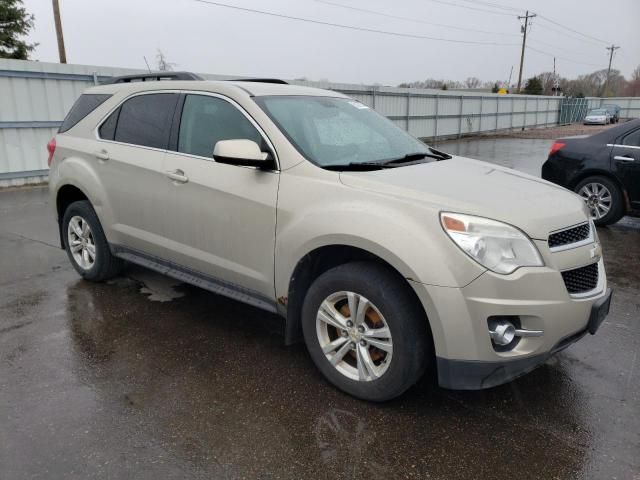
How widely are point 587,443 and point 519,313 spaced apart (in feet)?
2.65

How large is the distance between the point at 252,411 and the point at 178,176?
173 cm

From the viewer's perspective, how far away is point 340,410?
2.95 metres

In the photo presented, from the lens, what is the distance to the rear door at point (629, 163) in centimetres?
683

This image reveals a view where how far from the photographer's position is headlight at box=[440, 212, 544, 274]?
2.56m

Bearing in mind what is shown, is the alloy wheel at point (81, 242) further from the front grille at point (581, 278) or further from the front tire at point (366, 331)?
the front grille at point (581, 278)

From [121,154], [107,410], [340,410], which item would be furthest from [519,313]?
[121,154]

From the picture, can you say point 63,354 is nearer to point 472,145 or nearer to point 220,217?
point 220,217

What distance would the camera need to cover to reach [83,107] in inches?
190

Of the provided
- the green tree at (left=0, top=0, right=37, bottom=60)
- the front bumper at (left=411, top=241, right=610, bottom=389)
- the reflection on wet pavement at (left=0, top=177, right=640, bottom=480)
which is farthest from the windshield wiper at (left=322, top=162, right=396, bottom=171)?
the green tree at (left=0, top=0, right=37, bottom=60)

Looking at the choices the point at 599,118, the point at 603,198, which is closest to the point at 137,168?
the point at 603,198

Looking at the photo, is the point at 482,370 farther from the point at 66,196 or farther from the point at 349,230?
the point at 66,196

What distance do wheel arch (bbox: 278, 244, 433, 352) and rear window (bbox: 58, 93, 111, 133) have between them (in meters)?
2.70

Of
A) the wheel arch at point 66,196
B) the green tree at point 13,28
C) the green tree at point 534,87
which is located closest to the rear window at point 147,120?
the wheel arch at point 66,196

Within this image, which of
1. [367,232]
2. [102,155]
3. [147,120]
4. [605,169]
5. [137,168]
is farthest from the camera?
[605,169]
